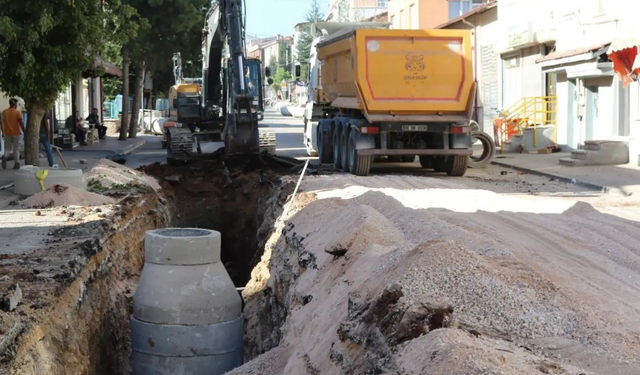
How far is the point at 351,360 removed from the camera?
18.5ft

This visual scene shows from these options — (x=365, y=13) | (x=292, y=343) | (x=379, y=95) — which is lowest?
(x=292, y=343)

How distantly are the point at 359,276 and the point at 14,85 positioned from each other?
13.0 m

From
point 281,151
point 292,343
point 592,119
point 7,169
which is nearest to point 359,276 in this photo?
point 292,343

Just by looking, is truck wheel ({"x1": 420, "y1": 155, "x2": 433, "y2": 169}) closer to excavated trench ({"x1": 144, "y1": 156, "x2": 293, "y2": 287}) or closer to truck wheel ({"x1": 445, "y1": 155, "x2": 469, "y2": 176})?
truck wheel ({"x1": 445, "y1": 155, "x2": 469, "y2": 176})

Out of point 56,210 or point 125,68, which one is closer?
point 56,210

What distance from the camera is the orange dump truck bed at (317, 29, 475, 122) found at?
1859 centimetres

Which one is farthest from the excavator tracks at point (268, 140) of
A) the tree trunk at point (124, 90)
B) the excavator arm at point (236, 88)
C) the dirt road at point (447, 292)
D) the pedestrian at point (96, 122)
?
the pedestrian at point (96, 122)

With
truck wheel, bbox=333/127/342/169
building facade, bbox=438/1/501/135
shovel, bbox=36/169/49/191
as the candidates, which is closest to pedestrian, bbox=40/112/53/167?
shovel, bbox=36/169/49/191

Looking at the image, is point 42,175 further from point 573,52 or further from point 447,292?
point 573,52

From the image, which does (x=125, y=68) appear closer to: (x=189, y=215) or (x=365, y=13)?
(x=189, y=215)

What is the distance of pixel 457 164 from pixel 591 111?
8232 mm

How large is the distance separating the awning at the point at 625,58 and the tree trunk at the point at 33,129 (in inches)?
507

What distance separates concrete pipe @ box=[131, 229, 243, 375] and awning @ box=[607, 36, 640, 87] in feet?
43.7

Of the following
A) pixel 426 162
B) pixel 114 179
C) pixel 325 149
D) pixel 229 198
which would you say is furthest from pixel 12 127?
pixel 426 162
